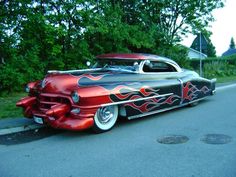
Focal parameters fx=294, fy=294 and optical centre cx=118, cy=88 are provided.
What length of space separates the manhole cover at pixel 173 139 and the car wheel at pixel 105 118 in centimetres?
117

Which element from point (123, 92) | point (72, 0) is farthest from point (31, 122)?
point (72, 0)

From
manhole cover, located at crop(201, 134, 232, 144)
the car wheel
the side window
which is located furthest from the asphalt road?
the side window

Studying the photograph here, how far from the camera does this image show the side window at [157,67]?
731 centimetres

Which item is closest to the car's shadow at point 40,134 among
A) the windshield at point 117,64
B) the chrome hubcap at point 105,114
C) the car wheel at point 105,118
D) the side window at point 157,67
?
the car wheel at point 105,118

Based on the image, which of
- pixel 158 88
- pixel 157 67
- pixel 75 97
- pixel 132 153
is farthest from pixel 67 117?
pixel 157 67

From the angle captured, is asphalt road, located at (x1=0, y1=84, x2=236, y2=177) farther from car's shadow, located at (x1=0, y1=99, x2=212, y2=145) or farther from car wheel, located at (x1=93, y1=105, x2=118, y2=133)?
car wheel, located at (x1=93, y1=105, x2=118, y2=133)

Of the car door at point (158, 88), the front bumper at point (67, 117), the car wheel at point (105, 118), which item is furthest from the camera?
the car door at point (158, 88)

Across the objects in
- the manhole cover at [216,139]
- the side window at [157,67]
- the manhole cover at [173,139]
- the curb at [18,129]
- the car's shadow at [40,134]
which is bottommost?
the manhole cover at [216,139]

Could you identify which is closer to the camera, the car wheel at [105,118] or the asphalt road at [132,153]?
the asphalt road at [132,153]

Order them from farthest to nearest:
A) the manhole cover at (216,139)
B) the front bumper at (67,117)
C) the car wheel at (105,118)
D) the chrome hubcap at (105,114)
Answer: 1. the chrome hubcap at (105,114)
2. the car wheel at (105,118)
3. the front bumper at (67,117)
4. the manhole cover at (216,139)

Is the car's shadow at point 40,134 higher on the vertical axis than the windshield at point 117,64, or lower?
lower

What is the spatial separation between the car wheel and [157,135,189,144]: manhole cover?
1.17 meters

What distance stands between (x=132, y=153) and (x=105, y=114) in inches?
61.8

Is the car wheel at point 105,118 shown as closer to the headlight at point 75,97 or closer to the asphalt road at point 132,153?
the asphalt road at point 132,153
